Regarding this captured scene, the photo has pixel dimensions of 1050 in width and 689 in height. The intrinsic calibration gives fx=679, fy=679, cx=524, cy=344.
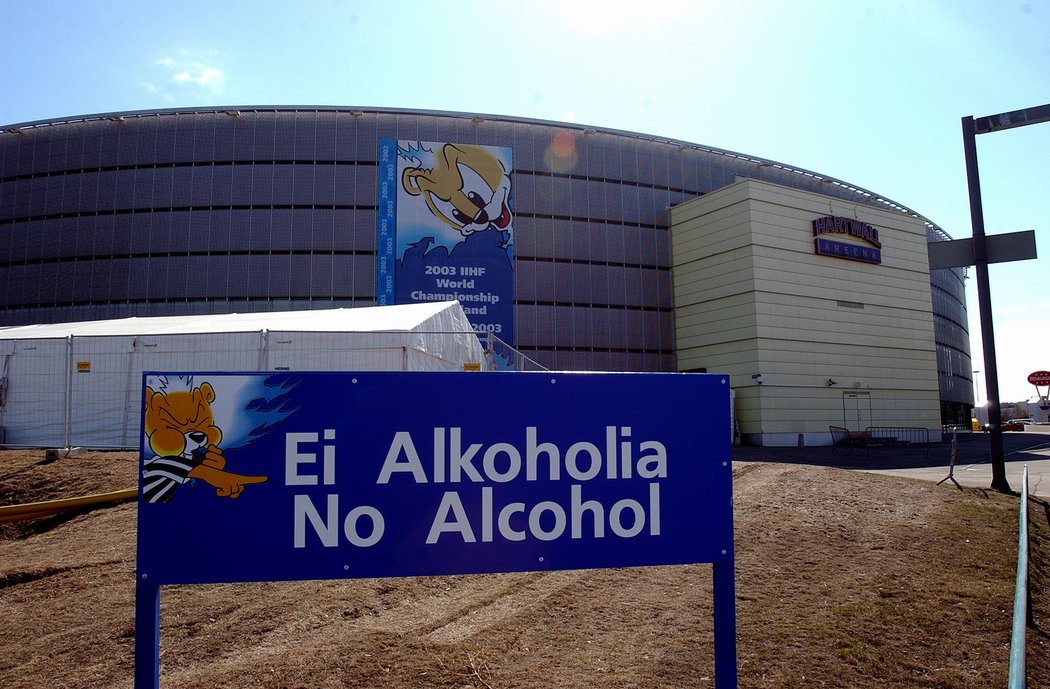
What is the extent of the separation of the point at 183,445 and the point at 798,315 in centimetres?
3254

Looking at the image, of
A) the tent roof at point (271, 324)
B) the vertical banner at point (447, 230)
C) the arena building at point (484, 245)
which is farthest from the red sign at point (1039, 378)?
the tent roof at point (271, 324)

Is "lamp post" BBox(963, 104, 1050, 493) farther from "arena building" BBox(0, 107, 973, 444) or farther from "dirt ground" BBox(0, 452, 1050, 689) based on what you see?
"arena building" BBox(0, 107, 973, 444)

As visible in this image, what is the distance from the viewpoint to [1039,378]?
50906mm

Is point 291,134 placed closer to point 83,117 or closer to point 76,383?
point 83,117

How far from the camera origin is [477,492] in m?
2.62

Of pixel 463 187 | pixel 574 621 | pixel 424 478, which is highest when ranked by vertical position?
pixel 463 187

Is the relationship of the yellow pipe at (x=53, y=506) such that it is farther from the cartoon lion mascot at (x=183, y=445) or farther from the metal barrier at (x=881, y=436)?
the metal barrier at (x=881, y=436)

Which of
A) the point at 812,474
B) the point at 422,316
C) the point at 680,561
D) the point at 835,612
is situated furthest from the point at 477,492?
the point at 422,316

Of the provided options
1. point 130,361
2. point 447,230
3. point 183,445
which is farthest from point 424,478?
point 447,230

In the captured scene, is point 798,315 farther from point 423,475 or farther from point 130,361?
point 423,475

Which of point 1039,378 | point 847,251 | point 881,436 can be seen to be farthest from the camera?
point 1039,378

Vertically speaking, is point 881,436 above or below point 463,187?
below

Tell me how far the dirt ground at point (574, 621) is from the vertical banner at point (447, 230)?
74.8 feet

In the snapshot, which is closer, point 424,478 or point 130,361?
point 424,478
